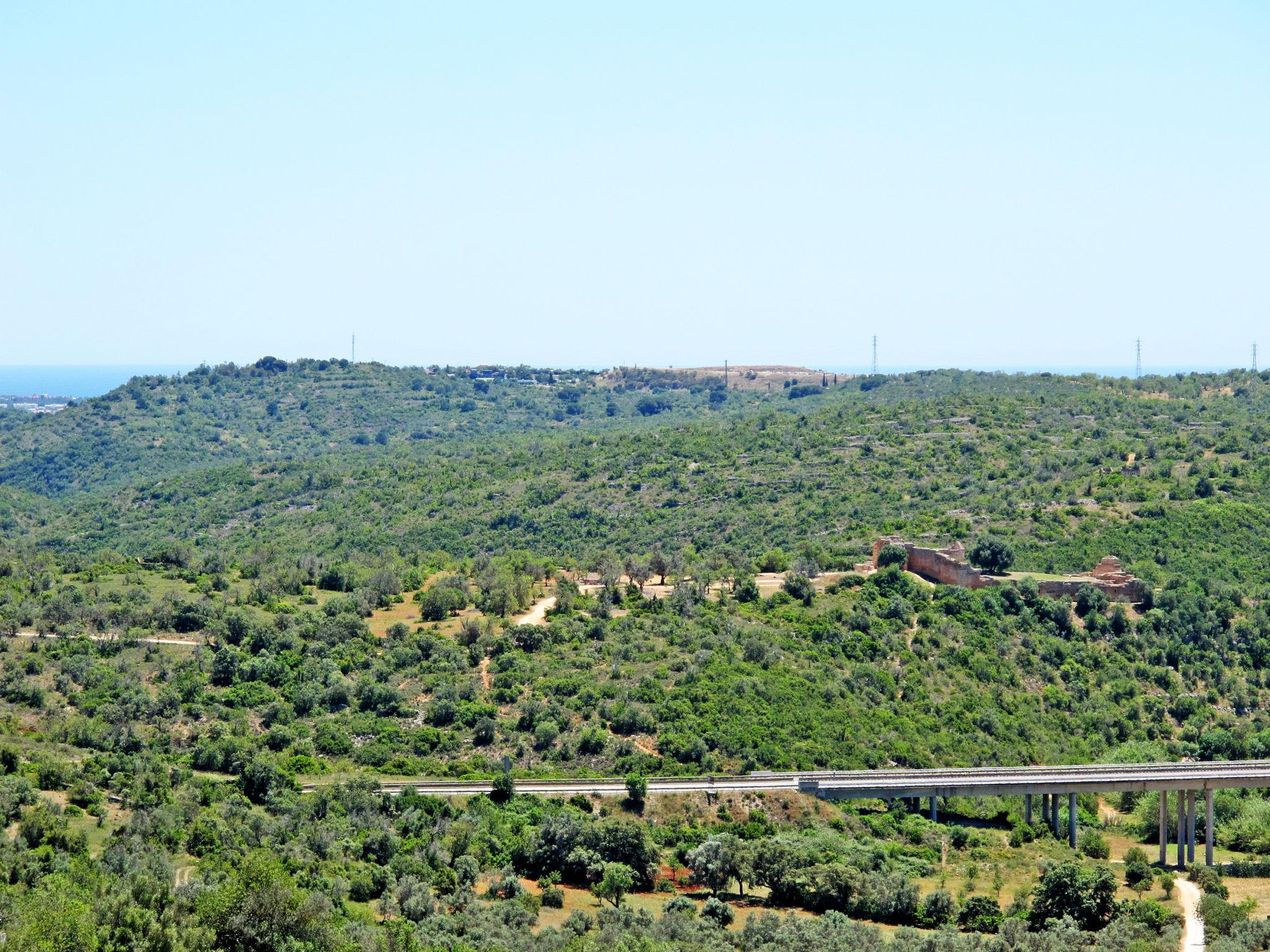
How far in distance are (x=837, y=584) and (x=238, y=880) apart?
1627 inches

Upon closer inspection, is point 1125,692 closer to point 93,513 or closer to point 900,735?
point 900,735

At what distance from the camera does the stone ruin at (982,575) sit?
74.1 m

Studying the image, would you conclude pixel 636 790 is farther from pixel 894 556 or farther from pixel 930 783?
pixel 894 556

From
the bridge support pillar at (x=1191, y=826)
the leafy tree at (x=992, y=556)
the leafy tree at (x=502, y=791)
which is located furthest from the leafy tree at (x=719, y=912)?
the leafy tree at (x=992, y=556)

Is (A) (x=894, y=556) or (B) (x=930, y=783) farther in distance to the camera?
(A) (x=894, y=556)

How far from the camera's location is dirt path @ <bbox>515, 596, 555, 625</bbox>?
69500 millimetres

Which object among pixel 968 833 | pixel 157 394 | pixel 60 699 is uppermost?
pixel 157 394

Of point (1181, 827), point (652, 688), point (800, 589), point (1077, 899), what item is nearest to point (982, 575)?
point (800, 589)

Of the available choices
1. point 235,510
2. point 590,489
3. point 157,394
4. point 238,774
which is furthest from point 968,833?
point 157,394

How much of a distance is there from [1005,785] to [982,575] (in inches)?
895

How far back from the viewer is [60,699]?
55531 mm

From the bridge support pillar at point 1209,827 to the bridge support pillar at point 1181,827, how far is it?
0.68 meters

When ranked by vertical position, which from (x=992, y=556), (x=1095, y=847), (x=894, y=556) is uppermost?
(x=894, y=556)

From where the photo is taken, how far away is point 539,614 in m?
71.2
